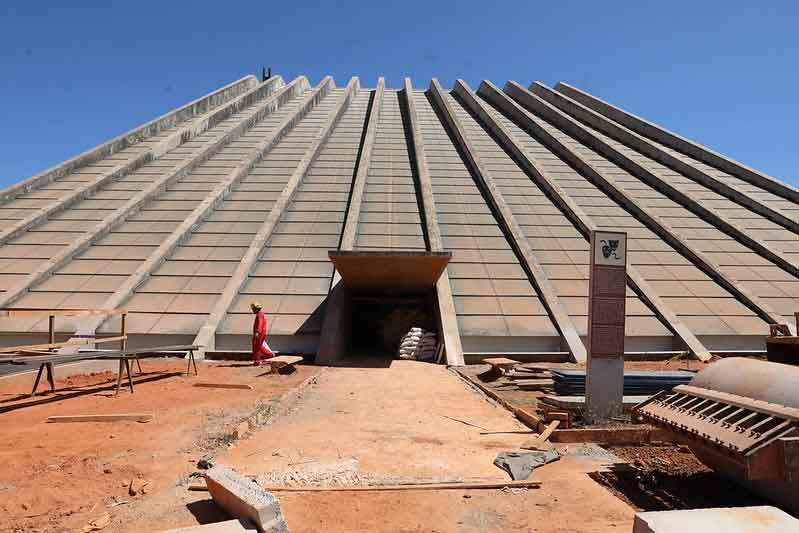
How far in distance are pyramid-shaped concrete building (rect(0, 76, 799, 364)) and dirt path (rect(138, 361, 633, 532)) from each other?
5190mm

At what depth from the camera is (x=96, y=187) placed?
19.6 metres

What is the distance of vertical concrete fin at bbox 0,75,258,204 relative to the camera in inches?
763

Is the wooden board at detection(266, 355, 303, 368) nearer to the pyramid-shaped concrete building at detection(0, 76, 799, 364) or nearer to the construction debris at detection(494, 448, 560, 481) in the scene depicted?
the pyramid-shaped concrete building at detection(0, 76, 799, 364)

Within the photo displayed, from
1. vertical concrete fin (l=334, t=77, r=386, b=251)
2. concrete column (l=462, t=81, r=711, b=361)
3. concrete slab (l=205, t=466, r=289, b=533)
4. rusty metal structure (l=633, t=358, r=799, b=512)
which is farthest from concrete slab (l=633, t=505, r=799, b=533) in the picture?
vertical concrete fin (l=334, t=77, r=386, b=251)

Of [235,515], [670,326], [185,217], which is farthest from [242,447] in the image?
[185,217]

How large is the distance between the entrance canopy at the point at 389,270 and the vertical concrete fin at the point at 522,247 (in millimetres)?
3015

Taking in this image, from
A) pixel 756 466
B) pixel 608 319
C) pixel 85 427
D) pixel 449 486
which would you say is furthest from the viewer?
pixel 608 319

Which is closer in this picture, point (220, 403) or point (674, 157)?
point (220, 403)

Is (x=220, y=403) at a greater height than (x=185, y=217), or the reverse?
(x=185, y=217)

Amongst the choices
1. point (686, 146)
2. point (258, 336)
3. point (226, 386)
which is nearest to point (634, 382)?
point (226, 386)

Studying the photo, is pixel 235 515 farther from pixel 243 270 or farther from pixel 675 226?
pixel 675 226

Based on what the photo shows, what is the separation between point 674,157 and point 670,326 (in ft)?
42.5

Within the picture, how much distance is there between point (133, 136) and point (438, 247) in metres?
17.4

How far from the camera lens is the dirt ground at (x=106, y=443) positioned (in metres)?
4.14
